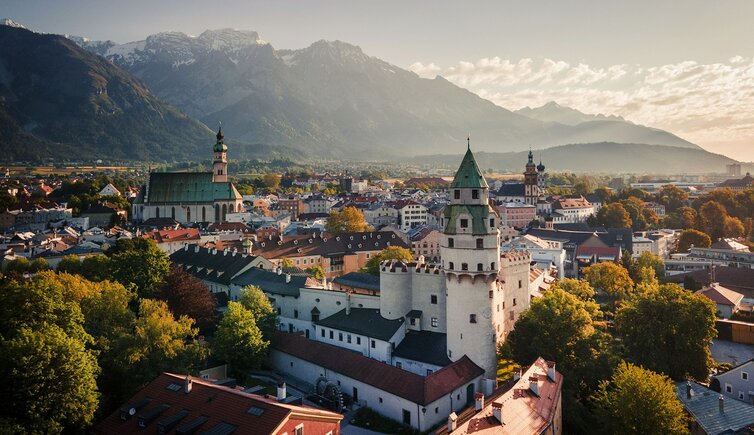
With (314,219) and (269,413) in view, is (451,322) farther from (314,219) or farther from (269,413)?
(314,219)

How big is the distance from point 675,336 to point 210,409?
1443 inches

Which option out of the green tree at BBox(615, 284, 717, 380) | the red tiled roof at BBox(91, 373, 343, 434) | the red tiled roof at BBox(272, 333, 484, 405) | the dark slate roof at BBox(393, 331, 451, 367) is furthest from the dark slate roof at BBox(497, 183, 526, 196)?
the red tiled roof at BBox(91, 373, 343, 434)

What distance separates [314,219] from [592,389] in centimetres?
10527

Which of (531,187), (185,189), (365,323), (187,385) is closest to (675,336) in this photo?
(365,323)

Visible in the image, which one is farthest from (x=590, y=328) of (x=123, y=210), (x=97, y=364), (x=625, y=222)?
(x=123, y=210)

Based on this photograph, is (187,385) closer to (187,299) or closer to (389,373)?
(389,373)

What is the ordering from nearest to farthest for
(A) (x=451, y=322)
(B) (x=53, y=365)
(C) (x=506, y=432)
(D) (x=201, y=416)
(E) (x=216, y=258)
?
1. (C) (x=506, y=432)
2. (D) (x=201, y=416)
3. (B) (x=53, y=365)
4. (A) (x=451, y=322)
5. (E) (x=216, y=258)

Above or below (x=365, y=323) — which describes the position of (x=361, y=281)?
above

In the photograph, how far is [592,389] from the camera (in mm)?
41844

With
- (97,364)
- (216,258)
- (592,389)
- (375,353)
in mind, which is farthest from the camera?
(216,258)

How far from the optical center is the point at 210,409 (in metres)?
30.9

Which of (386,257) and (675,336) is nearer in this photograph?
(675,336)

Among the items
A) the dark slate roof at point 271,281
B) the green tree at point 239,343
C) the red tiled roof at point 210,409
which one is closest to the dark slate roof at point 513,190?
the dark slate roof at point 271,281

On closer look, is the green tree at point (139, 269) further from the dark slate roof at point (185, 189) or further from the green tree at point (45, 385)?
the dark slate roof at point (185, 189)
